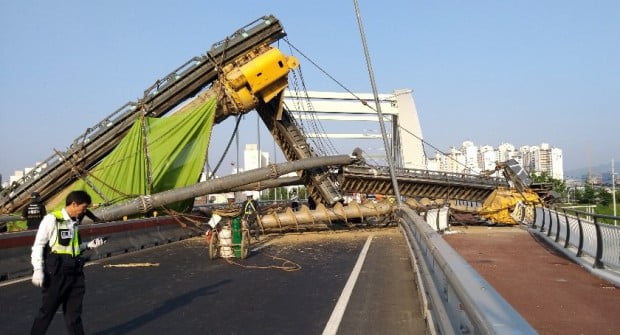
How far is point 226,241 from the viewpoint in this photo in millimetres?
15203

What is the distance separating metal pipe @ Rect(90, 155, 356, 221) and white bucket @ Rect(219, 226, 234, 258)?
6267 millimetres

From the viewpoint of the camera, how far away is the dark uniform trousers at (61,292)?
5941mm

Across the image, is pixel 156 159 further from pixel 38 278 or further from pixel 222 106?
pixel 38 278

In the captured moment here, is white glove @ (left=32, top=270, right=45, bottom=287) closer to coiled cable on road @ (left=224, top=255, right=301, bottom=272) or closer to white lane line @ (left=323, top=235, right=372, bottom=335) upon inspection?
white lane line @ (left=323, top=235, right=372, bottom=335)

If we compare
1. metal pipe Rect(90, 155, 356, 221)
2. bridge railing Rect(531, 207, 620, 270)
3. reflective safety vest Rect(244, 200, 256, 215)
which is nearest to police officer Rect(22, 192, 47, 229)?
metal pipe Rect(90, 155, 356, 221)

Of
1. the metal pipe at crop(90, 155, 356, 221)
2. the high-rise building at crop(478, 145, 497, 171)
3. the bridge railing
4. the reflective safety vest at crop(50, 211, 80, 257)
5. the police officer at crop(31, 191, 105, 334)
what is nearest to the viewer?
the police officer at crop(31, 191, 105, 334)

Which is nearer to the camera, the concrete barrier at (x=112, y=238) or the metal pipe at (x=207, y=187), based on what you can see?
the concrete barrier at (x=112, y=238)

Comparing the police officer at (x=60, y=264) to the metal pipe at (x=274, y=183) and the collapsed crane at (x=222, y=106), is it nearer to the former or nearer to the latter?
the collapsed crane at (x=222, y=106)

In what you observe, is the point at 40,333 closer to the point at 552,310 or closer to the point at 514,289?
the point at 552,310

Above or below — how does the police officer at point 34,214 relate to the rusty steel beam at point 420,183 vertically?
below

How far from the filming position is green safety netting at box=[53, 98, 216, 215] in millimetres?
22922

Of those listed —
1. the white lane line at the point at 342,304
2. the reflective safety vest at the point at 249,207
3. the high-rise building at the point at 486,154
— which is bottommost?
the white lane line at the point at 342,304

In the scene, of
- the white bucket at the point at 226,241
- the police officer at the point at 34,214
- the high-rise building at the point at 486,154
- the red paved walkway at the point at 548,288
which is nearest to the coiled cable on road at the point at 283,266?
the white bucket at the point at 226,241

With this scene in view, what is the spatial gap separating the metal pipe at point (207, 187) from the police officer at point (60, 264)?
551 inches
